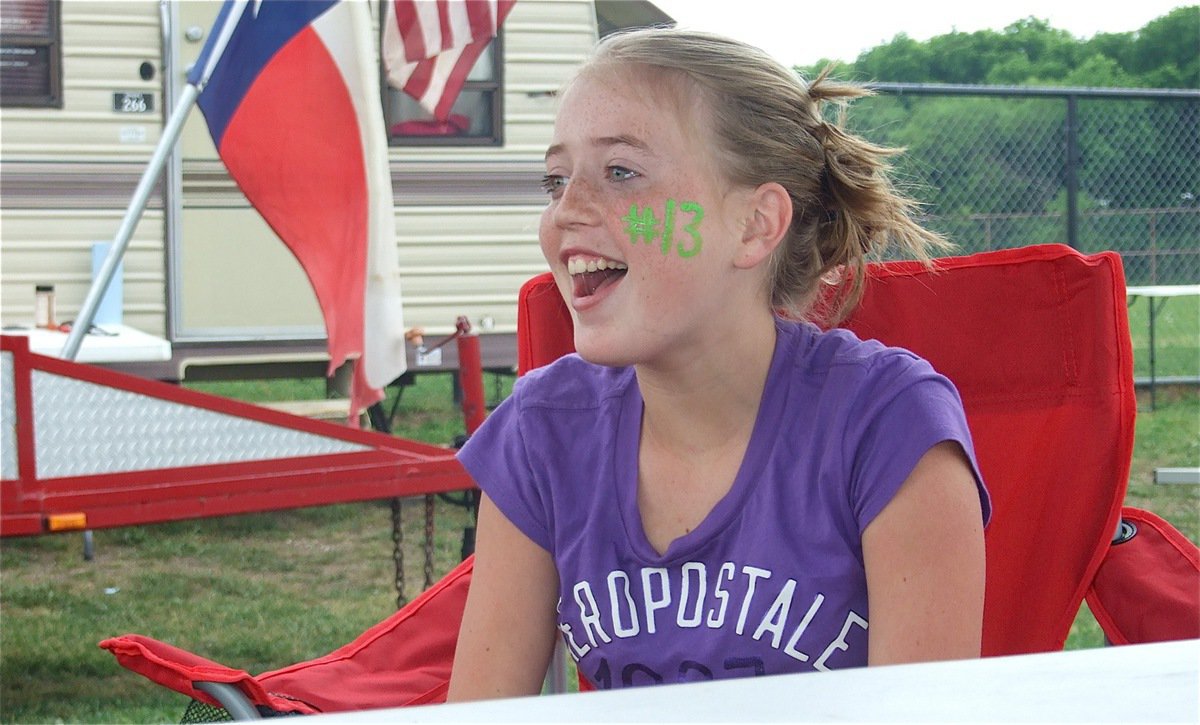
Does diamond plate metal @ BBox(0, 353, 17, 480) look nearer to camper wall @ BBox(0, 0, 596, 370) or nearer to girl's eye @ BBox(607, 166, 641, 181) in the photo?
girl's eye @ BBox(607, 166, 641, 181)

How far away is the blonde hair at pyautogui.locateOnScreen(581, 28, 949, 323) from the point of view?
5.03 ft

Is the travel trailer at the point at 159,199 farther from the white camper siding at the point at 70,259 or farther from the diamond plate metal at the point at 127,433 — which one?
the diamond plate metal at the point at 127,433

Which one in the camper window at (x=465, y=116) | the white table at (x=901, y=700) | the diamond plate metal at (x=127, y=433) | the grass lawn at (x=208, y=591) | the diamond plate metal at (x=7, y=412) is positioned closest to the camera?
the white table at (x=901, y=700)

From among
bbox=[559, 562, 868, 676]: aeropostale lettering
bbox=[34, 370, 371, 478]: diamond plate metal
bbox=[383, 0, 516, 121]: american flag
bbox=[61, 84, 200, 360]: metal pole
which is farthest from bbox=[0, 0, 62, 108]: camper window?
bbox=[559, 562, 868, 676]: aeropostale lettering

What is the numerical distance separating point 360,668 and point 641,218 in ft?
2.91

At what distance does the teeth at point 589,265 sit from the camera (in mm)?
1514

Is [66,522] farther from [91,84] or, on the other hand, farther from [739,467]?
[91,84]

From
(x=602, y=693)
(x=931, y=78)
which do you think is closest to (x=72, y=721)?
(x=602, y=693)

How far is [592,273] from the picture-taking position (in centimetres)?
153

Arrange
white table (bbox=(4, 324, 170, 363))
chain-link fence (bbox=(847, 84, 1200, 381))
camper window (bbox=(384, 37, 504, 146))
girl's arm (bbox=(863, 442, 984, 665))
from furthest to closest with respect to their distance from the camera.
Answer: chain-link fence (bbox=(847, 84, 1200, 381)), camper window (bbox=(384, 37, 504, 146)), white table (bbox=(4, 324, 170, 363)), girl's arm (bbox=(863, 442, 984, 665))

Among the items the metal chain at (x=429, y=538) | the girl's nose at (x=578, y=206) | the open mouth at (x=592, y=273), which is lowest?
the metal chain at (x=429, y=538)

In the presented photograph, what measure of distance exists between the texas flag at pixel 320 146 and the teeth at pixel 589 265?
266 centimetres

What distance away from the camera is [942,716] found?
637 millimetres

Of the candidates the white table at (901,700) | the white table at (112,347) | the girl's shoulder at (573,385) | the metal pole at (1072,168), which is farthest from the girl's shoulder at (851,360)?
the metal pole at (1072,168)
